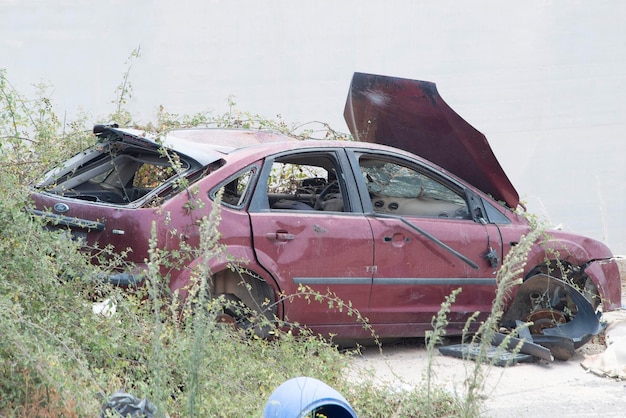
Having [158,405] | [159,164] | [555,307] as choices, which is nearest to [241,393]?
[158,405]

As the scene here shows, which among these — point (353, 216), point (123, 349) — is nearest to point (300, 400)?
point (123, 349)

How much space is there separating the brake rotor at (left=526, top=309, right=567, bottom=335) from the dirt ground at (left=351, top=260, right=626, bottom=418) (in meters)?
0.32

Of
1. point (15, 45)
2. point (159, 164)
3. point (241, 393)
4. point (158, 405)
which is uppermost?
point (15, 45)

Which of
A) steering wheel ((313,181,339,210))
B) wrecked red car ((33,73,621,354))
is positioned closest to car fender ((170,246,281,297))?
wrecked red car ((33,73,621,354))

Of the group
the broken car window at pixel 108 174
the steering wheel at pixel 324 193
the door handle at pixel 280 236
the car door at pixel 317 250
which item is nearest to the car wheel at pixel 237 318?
the car door at pixel 317 250

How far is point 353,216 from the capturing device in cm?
636

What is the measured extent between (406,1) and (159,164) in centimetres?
598

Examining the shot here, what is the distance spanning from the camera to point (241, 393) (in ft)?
15.2

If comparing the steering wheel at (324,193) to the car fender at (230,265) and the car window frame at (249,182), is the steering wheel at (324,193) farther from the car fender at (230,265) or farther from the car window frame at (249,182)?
the car fender at (230,265)

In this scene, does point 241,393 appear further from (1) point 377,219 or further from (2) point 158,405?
(1) point 377,219

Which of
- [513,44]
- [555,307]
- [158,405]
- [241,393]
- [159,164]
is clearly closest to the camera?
[158,405]

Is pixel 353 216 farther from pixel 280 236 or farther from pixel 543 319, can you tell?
pixel 543 319

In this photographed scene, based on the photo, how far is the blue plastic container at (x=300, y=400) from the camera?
155 inches

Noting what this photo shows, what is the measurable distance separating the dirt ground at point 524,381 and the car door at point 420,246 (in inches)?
11.6
